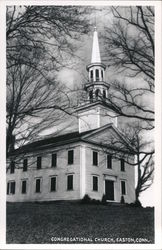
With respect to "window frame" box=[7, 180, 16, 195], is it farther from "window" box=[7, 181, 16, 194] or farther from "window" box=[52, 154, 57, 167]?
"window" box=[52, 154, 57, 167]

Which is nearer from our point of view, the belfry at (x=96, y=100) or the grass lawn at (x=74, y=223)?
the grass lawn at (x=74, y=223)

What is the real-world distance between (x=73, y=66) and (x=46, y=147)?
70.0 inches

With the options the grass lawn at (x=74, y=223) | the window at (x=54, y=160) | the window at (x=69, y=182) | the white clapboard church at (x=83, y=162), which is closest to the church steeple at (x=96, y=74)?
the white clapboard church at (x=83, y=162)

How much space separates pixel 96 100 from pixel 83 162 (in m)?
1.54

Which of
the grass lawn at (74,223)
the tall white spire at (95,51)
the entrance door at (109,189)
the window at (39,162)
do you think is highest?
the tall white spire at (95,51)

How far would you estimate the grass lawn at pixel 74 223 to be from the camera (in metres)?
7.56

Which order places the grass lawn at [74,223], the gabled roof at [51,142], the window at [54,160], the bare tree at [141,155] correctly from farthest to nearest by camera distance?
the window at [54,160], the bare tree at [141,155], the gabled roof at [51,142], the grass lawn at [74,223]

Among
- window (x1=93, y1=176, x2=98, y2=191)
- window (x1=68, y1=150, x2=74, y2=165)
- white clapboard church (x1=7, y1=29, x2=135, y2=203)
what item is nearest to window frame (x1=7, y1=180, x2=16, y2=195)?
white clapboard church (x1=7, y1=29, x2=135, y2=203)

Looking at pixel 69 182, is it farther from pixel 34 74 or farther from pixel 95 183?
pixel 34 74

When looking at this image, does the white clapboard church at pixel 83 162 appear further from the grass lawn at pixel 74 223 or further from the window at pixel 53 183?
the grass lawn at pixel 74 223

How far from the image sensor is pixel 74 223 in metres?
7.85

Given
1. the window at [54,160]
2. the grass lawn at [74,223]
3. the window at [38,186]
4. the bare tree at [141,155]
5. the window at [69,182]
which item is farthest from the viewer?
the window at [54,160]

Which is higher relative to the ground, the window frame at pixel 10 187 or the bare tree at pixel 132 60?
the bare tree at pixel 132 60

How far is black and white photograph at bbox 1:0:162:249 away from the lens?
7.61 metres
